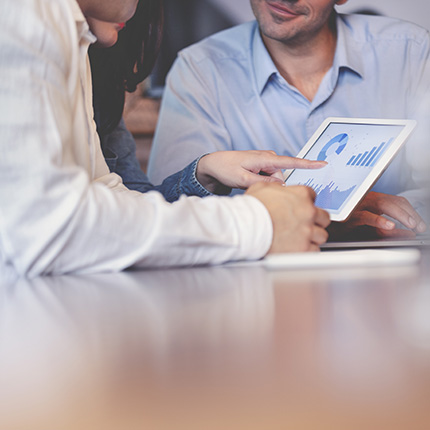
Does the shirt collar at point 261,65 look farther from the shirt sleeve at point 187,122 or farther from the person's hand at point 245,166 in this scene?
the person's hand at point 245,166

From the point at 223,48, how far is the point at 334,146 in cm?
79

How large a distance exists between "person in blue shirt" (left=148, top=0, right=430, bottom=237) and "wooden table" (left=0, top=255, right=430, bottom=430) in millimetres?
1150

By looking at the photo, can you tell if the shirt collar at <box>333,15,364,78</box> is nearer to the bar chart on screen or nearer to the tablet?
the tablet

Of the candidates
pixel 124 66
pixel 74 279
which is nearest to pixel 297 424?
pixel 74 279

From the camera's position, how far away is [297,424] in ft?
0.88

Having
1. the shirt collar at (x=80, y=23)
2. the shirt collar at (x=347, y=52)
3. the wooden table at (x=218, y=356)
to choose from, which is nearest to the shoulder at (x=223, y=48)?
the shirt collar at (x=347, y=52)

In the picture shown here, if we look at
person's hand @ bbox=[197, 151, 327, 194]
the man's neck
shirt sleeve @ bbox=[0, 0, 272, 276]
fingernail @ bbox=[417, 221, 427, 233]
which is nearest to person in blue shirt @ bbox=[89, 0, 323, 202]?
person's hand @ bbox=[197, 151, 327, 194]

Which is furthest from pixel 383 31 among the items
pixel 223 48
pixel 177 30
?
pixel 177 30

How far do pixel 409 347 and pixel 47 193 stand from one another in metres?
0.42

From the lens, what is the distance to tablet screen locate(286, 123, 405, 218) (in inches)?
42.2

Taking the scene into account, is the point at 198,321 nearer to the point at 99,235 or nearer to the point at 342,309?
the point at 342,309

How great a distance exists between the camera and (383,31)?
6.14ft

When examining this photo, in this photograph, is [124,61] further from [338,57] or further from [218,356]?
[218,356]

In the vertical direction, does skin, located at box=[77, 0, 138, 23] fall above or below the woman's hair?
above
